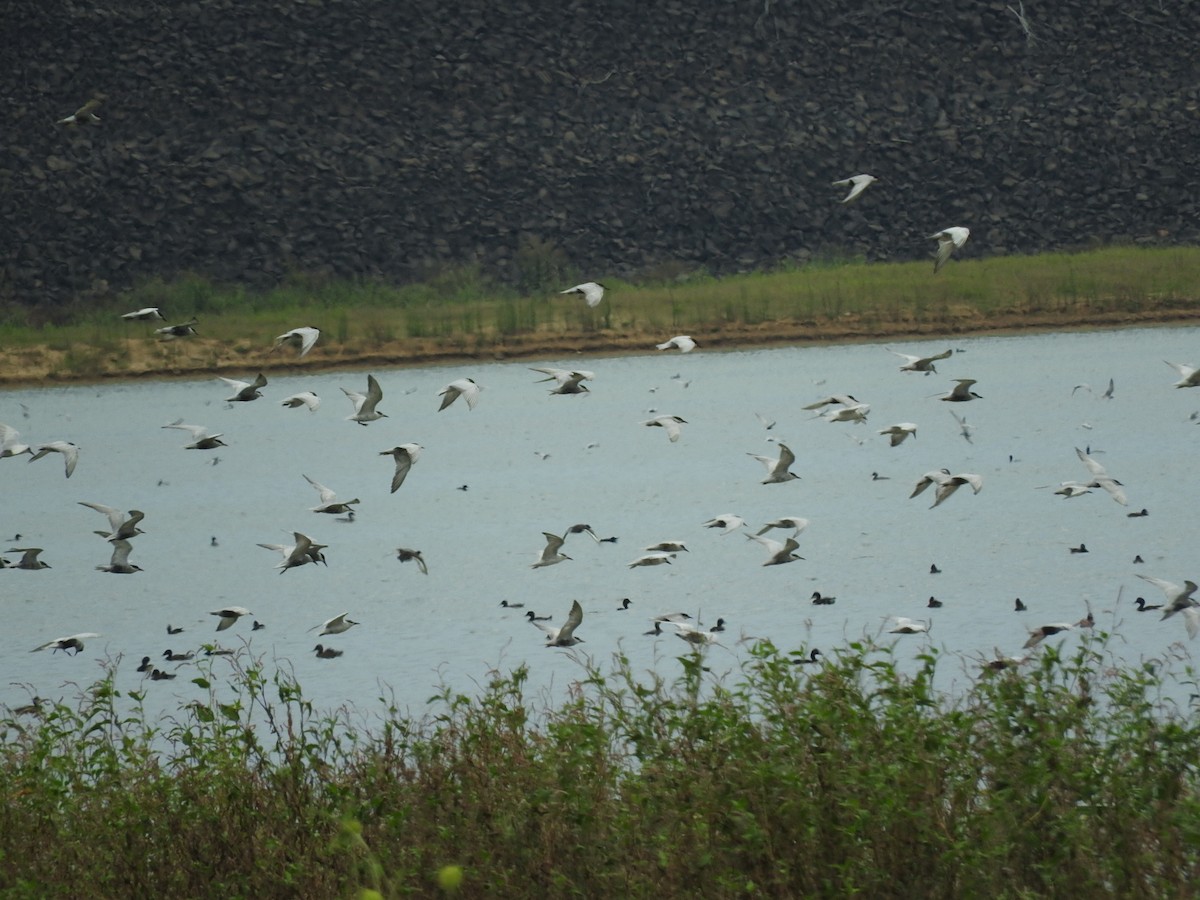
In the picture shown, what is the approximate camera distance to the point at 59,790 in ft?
21.9

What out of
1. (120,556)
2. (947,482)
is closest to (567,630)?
(947,482)

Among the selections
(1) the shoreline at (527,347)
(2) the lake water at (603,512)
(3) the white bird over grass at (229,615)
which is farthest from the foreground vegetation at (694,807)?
(1) the shoreline at (527,347)

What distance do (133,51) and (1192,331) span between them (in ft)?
89.8

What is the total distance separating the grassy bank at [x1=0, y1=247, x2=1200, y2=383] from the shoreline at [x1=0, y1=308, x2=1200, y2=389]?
0.10 feet

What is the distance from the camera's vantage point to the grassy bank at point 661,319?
1162 inches

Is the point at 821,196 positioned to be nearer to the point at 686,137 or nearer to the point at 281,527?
the point at 686,137

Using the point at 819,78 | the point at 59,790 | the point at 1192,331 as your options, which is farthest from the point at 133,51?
the point at 59,790

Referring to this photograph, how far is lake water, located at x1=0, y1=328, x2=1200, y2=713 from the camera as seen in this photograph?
39.8 ft

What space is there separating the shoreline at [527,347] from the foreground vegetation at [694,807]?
22.4m

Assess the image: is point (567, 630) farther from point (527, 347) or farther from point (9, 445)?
point (527, 347)

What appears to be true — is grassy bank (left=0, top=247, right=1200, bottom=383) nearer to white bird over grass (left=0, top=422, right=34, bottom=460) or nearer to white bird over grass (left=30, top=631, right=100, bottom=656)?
white bird over grass (left=0, top=422, right=34, bottom=460)

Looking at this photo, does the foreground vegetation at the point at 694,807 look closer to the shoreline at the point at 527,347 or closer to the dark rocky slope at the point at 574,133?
the shoreline at the point at 527,347

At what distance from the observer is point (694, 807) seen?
5.86 meters

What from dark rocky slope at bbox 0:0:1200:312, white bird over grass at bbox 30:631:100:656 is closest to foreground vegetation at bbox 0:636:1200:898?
white bird over grass at bbox 30:631:100:656
